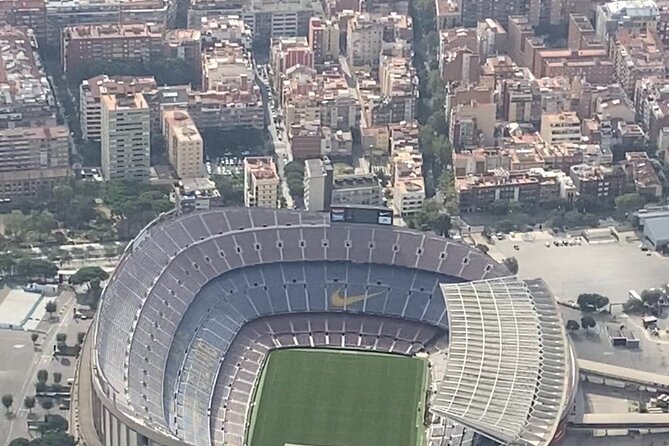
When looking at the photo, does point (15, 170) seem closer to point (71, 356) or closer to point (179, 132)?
point (179, 132)

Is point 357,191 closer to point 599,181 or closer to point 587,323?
point 599,181

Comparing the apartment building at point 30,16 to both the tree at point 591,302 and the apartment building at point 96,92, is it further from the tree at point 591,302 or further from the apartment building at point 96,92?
the tree at point 591,302

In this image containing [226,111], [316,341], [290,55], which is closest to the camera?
[316,341]

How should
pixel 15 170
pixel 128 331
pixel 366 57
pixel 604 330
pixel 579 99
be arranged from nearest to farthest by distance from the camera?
pixel 128 331 < pixel 604 330 < pixel 15 170 < pixel 579 99 < pixel 366 57

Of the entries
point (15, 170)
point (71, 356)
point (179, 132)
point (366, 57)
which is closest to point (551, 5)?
point (366, 57)

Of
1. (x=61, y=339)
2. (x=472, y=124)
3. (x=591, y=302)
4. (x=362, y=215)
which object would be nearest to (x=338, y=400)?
(x=362, y=215)
